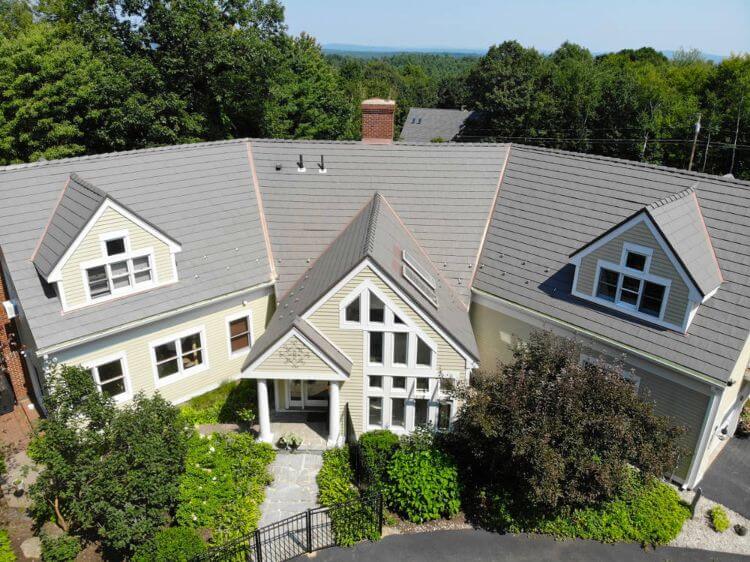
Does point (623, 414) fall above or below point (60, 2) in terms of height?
below

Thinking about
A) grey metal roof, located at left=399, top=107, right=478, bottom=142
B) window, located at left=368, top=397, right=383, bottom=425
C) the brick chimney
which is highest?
the brick chimney

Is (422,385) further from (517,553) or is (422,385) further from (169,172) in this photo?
(169,172)

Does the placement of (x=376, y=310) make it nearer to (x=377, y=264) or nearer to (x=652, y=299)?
(x=377, y=264)

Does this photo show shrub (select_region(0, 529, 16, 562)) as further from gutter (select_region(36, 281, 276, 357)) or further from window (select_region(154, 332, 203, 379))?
window (select_region(154, 332, 203, 379))

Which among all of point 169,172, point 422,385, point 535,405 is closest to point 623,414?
point 535,405

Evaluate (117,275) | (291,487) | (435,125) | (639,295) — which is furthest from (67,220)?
(435,125)

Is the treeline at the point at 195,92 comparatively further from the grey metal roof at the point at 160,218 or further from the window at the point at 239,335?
the window at the point at 239,335

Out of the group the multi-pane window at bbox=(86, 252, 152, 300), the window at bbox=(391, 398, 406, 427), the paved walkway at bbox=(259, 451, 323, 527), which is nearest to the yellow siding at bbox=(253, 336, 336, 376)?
the window at bbox=(391, 398, 406, 427)
